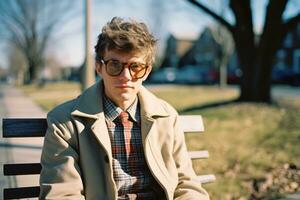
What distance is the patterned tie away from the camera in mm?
2723

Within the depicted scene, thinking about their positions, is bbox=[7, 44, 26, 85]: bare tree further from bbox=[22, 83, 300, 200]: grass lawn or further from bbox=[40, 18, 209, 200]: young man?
bbox=[40, 18, 209, 200]: young man

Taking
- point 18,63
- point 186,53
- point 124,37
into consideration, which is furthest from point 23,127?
point 18,63

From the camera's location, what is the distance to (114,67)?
261cm

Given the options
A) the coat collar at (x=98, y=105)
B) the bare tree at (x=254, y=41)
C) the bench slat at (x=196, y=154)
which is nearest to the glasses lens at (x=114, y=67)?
the coat collar at (x=98, y=105)

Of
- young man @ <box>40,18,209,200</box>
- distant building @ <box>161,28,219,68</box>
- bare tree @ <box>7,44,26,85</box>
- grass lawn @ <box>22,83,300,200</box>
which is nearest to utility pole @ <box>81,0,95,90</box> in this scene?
grass lawn @ <box>22,83,300,200</box>

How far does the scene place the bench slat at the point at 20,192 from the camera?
9.46 ft

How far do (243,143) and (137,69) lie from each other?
17.9 ft

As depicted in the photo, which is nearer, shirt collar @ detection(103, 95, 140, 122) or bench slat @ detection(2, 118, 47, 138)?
shirt collar @ detection(103, 95, 140, 122)

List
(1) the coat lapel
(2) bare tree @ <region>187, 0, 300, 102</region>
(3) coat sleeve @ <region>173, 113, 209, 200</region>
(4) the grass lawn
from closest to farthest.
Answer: (1) the coat lapel, (3) coat sleeve @ <region>173, 113, 209, 200</region>, (4) the grass lawn, (2) bare tree @ <region>187, 0, 300, 102</region>

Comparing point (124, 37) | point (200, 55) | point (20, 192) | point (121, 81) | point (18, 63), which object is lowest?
point (18, 63)

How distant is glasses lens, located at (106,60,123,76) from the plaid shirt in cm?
23

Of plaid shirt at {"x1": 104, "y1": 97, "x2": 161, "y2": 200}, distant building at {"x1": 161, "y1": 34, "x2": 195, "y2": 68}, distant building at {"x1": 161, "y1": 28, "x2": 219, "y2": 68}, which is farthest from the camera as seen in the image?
distant building at {"x1": 161, "y1": 34, "x2": 195, "y2": 68}

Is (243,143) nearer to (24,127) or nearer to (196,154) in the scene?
(196,154)

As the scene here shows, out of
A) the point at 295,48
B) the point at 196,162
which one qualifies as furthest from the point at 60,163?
the point at 295,48
